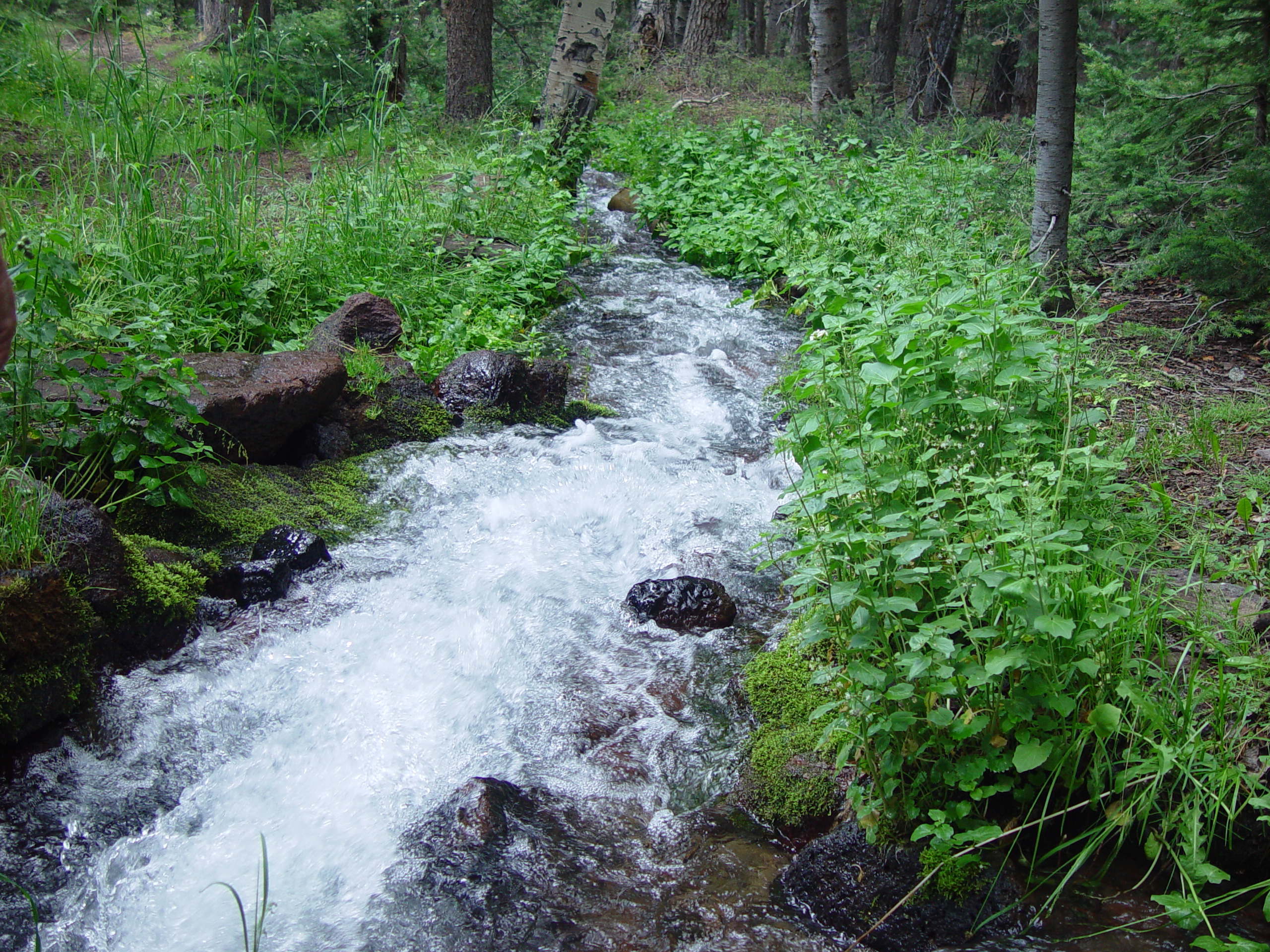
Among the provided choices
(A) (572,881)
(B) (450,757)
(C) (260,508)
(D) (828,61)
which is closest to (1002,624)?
(A) (572,881)

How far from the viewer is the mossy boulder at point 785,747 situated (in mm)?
2906

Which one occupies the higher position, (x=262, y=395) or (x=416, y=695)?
(x=262, y=395)

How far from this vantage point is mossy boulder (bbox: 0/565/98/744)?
113 inches

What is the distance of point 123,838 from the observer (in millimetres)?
2779

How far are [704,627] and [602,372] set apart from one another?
3039 millimetres

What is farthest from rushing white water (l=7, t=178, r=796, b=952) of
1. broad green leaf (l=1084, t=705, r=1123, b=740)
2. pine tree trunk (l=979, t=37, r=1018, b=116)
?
pine tree trunk (l=979, t=37, r=1018, b=116)

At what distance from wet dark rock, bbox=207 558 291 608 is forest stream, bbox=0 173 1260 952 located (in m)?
0.10

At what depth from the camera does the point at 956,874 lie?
241 cm

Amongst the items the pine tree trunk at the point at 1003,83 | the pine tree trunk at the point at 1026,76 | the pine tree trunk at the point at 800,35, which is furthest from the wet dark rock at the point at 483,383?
the pine tree trunk at the point at 800,35

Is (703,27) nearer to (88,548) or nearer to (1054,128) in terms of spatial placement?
(1054,128)

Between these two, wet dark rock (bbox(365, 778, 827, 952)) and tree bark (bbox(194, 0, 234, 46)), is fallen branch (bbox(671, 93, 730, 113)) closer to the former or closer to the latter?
tree bark (bbox(194, 0, 234, 46))

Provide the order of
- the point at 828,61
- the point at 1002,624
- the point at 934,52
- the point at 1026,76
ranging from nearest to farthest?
the point at 1002,624 < the point at 828,61 < the point at 1026,76 < the point at 934,52

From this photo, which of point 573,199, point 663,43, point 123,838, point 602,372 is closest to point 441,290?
point 602,372

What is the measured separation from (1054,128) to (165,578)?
19.0ft
